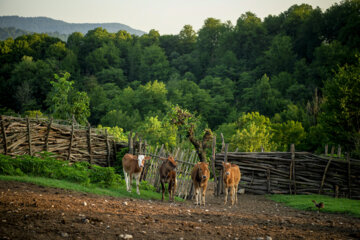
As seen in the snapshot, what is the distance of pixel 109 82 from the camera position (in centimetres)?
7206

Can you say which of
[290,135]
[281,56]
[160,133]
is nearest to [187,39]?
[281,56]

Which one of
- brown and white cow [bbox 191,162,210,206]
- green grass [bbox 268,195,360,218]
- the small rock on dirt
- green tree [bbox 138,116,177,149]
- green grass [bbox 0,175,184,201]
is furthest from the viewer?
green tree [bbox 138,116,177,149]

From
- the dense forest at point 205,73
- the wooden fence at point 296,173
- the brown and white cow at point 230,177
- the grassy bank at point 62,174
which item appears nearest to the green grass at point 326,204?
the wooden fence at point 296,173

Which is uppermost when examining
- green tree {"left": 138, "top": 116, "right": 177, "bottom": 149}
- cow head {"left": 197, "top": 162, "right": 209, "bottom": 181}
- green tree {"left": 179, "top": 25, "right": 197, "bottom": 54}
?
green tree {"left": 179, "top": 25, "right": 197, "bottom": 54}

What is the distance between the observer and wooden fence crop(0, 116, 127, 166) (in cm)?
1243

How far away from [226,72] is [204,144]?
54.6 meters

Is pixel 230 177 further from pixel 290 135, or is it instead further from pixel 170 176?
pixel 290 135

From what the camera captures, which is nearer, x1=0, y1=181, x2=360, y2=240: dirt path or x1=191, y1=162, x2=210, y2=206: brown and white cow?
x1=0, y1=181, x2=360, y2=240: dirt path

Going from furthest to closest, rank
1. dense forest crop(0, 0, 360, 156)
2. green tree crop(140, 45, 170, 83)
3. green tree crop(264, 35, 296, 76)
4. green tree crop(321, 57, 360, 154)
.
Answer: green tree crop(140, 45, 170, 83), green tree crop(264, 35, 296, 76), dense forest crop(0, 0, 360, 156), green tree crop(321, 57, 360, 154)

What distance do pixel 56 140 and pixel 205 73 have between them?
62.4 metres

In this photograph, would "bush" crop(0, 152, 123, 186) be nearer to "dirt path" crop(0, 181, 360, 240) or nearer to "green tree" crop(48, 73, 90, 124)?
"dirt path" crop(0, 181, 360, 240)

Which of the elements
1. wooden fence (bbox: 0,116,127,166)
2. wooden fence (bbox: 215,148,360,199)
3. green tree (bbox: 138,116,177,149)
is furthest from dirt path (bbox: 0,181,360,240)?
green tree (bbox: 138,116,177,149)

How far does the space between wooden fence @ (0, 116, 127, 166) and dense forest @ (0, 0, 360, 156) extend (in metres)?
15.5

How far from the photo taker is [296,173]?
46.0ft
